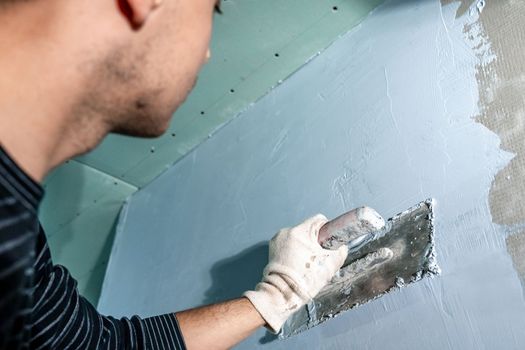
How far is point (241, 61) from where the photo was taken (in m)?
1.44

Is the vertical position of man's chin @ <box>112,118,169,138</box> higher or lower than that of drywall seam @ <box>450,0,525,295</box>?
higher

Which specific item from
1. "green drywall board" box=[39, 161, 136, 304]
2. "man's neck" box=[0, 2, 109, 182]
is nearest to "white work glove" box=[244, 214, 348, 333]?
"man's neck" box=[0, 2, 109, 182]

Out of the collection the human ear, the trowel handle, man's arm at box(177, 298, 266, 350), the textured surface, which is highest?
the human ear

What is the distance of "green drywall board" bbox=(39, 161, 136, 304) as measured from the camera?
6.06ft

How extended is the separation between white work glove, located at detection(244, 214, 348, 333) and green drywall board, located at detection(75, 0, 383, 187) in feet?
1.86

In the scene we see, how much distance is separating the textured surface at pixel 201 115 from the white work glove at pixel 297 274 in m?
0.57

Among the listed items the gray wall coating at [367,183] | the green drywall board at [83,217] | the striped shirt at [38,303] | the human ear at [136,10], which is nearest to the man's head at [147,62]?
the human ear at [136,10]

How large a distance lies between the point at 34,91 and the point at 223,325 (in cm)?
64

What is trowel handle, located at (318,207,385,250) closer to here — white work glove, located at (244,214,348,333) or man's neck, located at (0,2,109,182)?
white work glove, located at (244,214,348,333)

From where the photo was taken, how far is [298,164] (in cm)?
133

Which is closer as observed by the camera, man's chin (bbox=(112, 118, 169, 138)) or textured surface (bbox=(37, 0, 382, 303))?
man's chin (bbox=(112, 118, 169, 138))

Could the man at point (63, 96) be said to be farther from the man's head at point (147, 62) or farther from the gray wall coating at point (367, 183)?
the gray wall coating at point (367, 183)

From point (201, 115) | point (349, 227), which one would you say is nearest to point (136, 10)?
point (349, 227)

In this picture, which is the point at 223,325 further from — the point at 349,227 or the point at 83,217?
the point at 83,217
